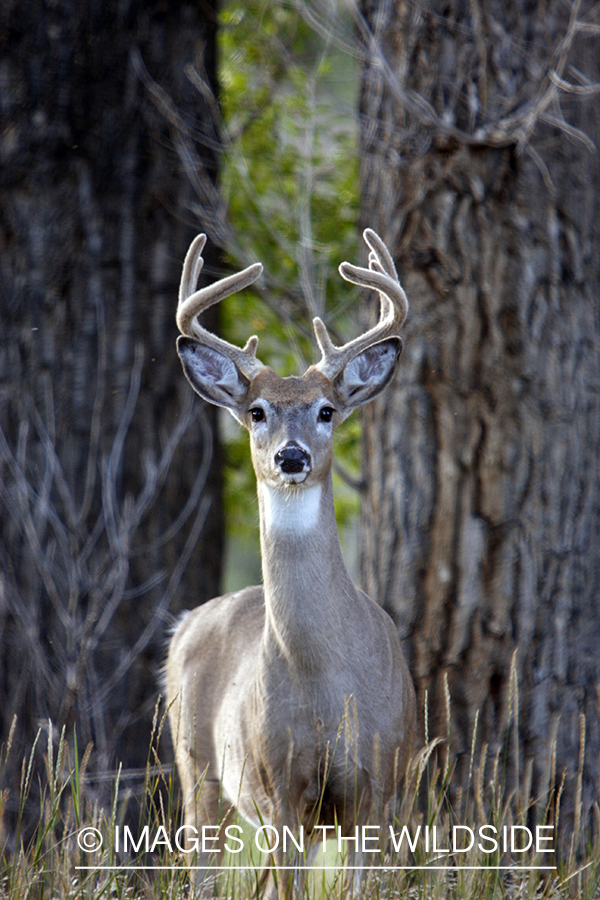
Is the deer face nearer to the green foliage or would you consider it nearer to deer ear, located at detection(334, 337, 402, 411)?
deer ear, located at detection(334, 337, 402, 411)

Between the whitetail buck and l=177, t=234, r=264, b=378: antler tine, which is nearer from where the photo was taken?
the whitetail buck

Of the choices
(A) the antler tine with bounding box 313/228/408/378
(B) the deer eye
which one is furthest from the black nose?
(A) the antler tine with bounding box 313/228/408/378

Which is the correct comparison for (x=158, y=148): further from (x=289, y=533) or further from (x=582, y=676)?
(x=582, y=676)

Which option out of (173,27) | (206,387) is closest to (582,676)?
(206,387)

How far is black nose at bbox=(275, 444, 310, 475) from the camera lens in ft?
12.5

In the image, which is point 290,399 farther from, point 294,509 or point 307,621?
point 307,621

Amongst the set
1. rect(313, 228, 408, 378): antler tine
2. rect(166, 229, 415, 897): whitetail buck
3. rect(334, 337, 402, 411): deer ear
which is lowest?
rect(166, 229, 415, 897): whitetail buck

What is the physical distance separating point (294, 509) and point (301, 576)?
0.84ft

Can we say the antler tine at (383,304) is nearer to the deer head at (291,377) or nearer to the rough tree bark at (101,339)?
the deer head at (291,377)

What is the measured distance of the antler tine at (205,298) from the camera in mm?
4090

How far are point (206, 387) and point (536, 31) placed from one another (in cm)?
231

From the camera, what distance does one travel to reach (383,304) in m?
4.54

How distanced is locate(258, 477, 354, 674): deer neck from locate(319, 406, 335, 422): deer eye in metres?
0.25

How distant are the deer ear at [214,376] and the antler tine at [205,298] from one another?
30mm
